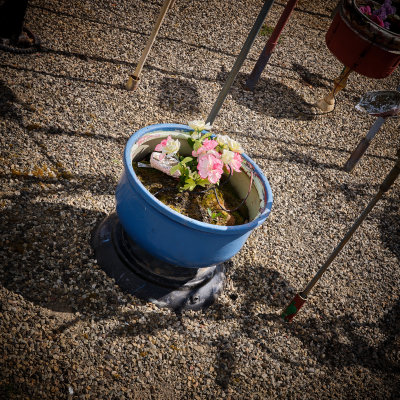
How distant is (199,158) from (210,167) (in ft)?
0.32

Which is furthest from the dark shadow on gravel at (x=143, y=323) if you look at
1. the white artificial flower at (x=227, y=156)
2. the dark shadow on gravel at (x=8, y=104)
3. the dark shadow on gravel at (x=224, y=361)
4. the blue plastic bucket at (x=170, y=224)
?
the dark shadow on gravel at (x=8, y=104)

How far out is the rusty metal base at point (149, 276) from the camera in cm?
234

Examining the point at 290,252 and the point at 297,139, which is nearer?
the point at 290,252

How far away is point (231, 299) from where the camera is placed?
2.55 m

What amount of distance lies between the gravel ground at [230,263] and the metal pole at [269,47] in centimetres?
26

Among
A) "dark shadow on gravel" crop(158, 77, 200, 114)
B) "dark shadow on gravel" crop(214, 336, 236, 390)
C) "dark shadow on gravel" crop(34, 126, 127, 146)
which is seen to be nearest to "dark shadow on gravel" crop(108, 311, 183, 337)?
"dark shadow on gravel" crop(214, 336, 236, 390)

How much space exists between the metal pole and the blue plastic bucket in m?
2.63

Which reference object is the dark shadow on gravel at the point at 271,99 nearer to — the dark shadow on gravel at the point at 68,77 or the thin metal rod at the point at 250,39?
the dark shadow on gravel at the point at 68,77

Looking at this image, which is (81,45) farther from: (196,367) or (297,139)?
(196,367)

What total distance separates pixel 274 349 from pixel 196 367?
1.97 ft

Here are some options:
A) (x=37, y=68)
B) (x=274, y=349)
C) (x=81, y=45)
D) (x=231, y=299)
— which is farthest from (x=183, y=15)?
(x=274, y=349)

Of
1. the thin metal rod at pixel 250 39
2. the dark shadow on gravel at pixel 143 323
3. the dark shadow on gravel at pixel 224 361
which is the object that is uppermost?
the thin metal rod at pixel 250 39

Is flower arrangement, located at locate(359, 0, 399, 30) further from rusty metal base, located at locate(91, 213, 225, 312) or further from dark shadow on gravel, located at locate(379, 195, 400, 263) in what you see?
rusty metal base, located at locate(91, 213, 225, 312)

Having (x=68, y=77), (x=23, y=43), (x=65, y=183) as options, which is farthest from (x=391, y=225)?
(x=23, y=43)
